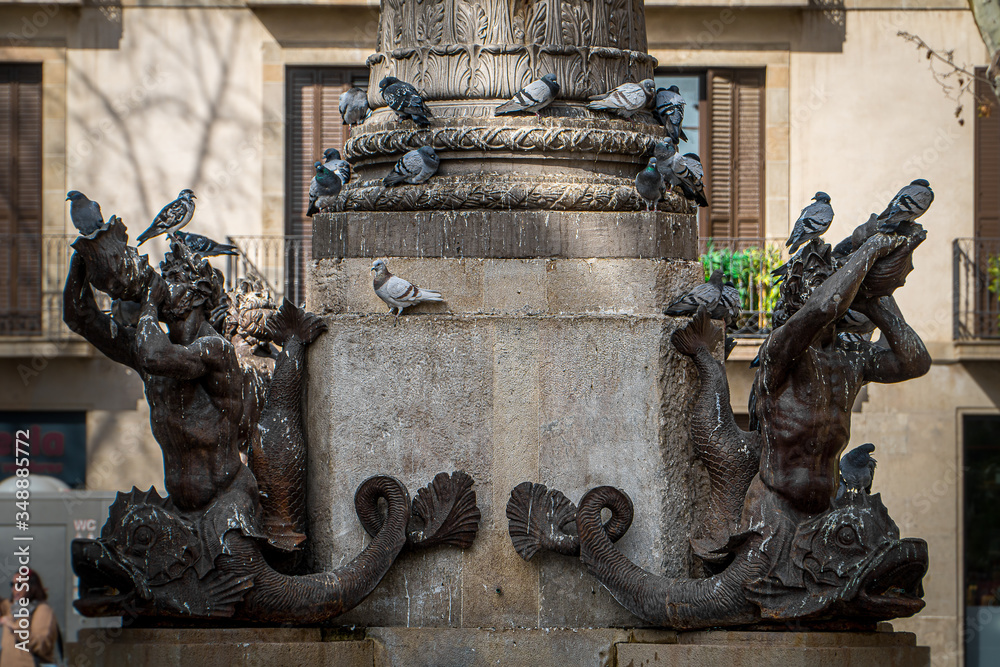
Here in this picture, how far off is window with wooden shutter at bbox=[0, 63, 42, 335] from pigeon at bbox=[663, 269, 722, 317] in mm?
13715

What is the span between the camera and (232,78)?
1828 cm

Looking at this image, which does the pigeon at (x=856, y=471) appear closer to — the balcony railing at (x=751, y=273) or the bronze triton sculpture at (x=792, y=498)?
the bronze triton sculpture at (x=792, y=498)

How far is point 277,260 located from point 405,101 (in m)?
12.1

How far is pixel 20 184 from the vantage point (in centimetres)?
1852

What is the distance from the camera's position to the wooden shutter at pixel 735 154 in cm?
1831

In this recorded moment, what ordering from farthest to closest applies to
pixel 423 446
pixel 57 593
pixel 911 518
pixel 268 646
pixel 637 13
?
pixel 911 518 → pixel 57 593 → pixel 637 13 → pixel 423 446 → pixel 268 646

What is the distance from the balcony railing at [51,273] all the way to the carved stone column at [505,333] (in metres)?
11.6

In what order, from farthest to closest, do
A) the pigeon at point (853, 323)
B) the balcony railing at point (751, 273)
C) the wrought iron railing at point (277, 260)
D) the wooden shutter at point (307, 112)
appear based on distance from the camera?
the wooden shutter at point (307, 112)
the wrought iron railing at point (277, 260)
the balcony railing at point (751, 273)
the pigeon at point (853, 323)

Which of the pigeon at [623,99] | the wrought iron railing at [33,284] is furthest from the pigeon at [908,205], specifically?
the wrought iron railing at [33,284]

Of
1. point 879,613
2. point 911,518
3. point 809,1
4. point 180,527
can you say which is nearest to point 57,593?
point 180,527

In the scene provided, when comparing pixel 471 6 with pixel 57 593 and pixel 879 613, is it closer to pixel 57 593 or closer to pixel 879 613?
pixel 879 613

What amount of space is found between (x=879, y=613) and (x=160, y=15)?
1449 centimetres

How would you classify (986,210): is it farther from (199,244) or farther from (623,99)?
(199,244)

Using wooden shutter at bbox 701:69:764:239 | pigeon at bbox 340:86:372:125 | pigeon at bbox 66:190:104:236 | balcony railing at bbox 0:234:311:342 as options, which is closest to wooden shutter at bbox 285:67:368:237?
balcony railing at bbox 0:234:311:342
